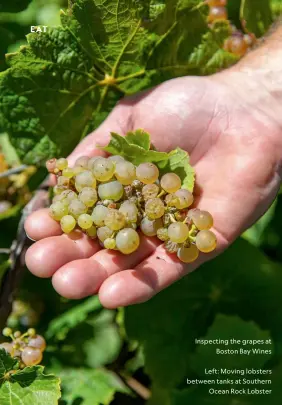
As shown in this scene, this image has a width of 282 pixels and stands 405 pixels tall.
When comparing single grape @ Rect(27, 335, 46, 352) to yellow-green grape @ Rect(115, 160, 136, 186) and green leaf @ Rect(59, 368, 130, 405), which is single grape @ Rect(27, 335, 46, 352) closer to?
green leaf @ Rect(59, 368, 130, 405)

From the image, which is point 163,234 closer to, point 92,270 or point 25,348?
point 92,270

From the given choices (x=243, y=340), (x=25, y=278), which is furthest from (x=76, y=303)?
(x=243, y=340)

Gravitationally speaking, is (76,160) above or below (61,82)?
below

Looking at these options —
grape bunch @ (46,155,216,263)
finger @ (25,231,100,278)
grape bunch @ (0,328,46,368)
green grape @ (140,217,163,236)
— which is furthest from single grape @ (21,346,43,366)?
green grape @ (140,217,163,236)

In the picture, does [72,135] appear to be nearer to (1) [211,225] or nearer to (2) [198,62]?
(2) [198,62]

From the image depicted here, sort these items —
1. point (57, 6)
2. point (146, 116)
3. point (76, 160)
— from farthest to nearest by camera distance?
point (57, 6) < point (146, 116) < point (76, 160)

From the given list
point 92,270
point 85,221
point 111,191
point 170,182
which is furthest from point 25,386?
point 170,182

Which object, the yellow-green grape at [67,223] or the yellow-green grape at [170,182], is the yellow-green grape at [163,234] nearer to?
the yellow-green grape at [170,182]
